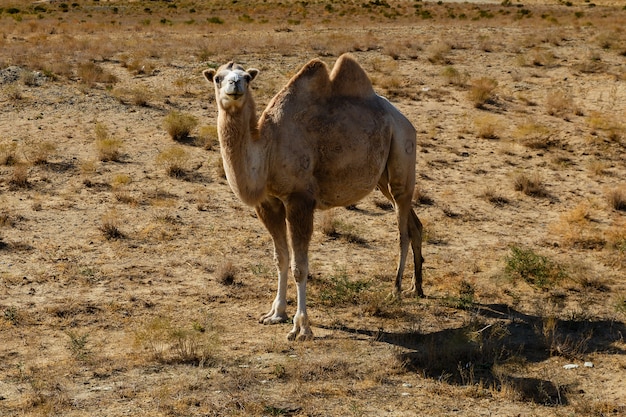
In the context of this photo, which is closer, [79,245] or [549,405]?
[549,405]

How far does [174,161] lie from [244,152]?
7423 millimetres

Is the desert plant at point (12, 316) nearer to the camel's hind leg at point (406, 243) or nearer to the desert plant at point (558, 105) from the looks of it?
the camel's hind leg at point (406, 243)

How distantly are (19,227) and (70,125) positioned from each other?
237 inches

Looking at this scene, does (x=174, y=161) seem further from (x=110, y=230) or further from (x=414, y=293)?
(x=414, y=293)

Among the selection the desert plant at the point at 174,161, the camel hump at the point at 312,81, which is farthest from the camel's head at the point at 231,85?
the desert plant at the point at 174,161

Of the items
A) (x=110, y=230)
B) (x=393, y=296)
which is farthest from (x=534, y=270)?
(x=110, y=230)

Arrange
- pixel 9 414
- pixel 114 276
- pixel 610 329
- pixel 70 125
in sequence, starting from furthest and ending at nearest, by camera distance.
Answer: pixel 70 125
pixel 114 276
pixel 610 329
pixel 9 414

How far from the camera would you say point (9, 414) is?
6.85m

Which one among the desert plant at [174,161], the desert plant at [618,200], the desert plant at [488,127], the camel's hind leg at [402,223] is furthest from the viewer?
→ the desert plant at [488,127]

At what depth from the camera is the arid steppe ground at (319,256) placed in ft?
24.4

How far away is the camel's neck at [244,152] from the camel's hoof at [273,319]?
141cm

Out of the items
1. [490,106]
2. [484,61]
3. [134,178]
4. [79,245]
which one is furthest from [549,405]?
[484,61]

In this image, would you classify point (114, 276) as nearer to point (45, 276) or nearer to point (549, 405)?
point (45, 276)

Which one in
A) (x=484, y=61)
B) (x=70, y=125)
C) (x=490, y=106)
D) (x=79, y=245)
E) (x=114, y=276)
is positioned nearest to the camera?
(x=114, y=276)
